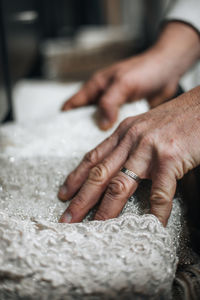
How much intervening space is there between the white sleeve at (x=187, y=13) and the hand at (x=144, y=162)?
0.40 m

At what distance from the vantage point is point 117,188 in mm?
408

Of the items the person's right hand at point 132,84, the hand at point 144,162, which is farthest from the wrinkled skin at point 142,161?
the person's right hand at point 132,84

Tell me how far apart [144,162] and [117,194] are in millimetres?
62

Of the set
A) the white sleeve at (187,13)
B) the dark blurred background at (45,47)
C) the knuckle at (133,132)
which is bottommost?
the dark blurred background at (45,47)

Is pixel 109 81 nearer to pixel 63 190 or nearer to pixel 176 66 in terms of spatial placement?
pixel 176 66

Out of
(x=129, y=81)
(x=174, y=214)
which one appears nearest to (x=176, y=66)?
(x=129, y=81)

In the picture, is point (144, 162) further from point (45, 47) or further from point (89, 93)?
point (45, 47)

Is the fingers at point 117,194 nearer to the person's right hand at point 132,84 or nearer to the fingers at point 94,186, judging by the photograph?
the fingers at point 94,186

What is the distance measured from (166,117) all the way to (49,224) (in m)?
0.24

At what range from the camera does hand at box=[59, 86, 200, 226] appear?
41 centimetres

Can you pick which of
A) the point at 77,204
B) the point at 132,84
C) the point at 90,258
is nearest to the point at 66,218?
the point at 77,204

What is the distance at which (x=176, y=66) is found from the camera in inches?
31.6

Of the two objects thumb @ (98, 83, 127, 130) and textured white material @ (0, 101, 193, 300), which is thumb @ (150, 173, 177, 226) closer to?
textured white material @ (0, 101, 193, 300)

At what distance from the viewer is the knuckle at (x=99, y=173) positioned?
435mm
